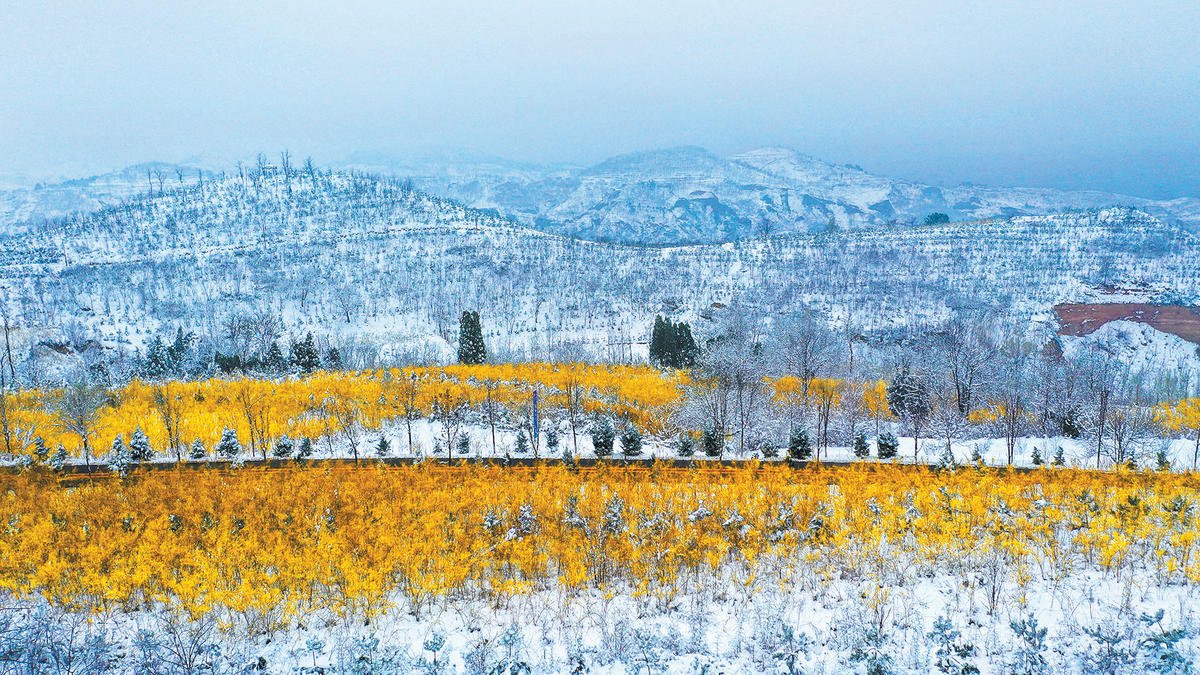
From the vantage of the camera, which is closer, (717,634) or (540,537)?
(717,634)

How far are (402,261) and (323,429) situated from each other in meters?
88.7

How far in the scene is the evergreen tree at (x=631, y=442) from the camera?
1985 centimetres

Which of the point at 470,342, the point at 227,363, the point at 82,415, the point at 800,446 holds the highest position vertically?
the point at 82,415

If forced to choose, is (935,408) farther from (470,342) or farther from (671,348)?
(470,342)

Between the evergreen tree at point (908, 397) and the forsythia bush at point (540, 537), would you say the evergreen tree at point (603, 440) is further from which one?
the evergreen tree at point (908, 397)

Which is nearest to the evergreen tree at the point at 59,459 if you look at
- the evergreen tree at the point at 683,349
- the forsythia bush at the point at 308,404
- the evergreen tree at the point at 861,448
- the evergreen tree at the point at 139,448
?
the forsythia bush at the point at 308,404

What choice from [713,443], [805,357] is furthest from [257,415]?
[805,357]

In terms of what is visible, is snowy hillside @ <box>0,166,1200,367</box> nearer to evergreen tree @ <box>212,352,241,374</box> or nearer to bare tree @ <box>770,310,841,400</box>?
bare tree @ <box>770,310,841,400</box>

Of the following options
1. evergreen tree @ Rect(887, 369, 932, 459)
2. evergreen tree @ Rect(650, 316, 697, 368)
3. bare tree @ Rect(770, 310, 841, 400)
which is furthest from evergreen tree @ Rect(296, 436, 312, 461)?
evergreen tree @ Rect(650, 316, 697, 368)

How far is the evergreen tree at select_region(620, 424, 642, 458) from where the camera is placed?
19.8 meters

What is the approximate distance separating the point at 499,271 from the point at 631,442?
283 feet

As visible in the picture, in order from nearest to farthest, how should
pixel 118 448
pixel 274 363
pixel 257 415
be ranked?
pixel 118 448 → pixel 257 415 → pixel 274 363

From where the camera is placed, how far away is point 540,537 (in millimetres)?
11547

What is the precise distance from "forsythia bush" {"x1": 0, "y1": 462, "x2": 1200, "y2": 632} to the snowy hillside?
131 feet
